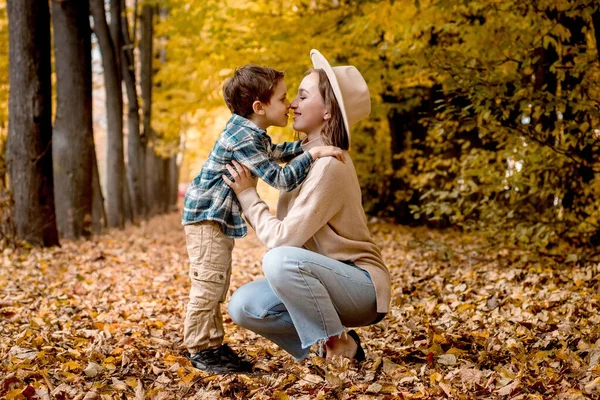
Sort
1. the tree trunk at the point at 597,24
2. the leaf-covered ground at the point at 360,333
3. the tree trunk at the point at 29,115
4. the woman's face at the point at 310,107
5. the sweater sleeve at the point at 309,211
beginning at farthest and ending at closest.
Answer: the tree trunk at the point at 29,115 → the tree trunk at the point at 597,24 → the woman's face at the point at 310,107 → the sweater sleeve at the point at 309,211 → the leaf-covered ground at the point at 360,333

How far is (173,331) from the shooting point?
476 cm

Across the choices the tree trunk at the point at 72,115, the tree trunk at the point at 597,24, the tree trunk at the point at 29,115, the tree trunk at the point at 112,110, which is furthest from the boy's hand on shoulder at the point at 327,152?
the tree trunk at the point at 112,110

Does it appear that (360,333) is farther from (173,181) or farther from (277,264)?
(173,181)

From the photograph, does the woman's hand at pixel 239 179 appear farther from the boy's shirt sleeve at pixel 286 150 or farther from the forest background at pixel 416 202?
the forest background at pixel 416 202

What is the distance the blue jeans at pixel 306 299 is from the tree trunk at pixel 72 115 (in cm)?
678

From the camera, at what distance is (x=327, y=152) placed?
3389 millimetres

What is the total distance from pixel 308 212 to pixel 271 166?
1.12ft

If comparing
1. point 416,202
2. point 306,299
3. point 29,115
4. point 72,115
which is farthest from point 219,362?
point 416,202

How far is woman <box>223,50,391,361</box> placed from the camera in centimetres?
333

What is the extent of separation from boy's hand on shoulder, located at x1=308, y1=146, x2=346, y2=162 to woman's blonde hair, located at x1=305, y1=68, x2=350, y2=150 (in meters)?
0.12

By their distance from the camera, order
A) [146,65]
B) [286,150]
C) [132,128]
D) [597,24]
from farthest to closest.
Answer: [146,65] → [132,128] → [597,24] → [286,150]

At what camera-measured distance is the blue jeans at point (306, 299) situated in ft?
10.8

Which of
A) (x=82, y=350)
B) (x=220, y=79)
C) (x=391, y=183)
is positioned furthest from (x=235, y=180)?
(x=391, y=183)

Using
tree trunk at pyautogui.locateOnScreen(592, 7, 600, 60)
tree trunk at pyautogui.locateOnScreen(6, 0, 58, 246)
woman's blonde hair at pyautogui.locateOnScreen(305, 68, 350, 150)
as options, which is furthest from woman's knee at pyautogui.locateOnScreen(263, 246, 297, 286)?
tree trunk at pyautogui.locateOnScreen(6, 0, 58, 246)
